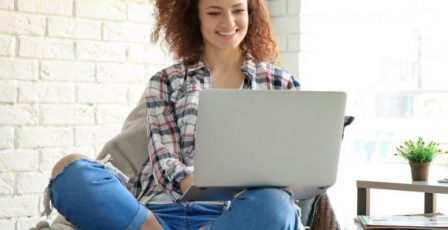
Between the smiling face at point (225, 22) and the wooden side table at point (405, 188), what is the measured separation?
2.35 feet

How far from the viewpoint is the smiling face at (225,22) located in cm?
226

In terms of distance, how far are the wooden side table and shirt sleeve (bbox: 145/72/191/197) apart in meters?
0.78

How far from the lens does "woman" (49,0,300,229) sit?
188 centimetres

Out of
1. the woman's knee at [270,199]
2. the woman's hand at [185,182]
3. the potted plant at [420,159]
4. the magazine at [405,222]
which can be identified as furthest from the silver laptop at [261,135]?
the potted plant at [420,159]

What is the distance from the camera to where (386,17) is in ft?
11.7

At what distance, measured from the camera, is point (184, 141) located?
2188 millimetres

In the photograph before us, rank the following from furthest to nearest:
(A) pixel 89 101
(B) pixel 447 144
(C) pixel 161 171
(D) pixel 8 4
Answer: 1. (B) pixel 447 144
2. (A) pixel 89 101
3. (D) pixel 8 4
4. (C) pixel 161 171

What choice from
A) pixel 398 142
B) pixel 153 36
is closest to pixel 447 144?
pixel 398 142

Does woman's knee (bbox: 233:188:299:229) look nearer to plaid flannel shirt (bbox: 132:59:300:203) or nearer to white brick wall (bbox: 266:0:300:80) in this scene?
plaid flannel shirt (bbox: 132:59:300:203)

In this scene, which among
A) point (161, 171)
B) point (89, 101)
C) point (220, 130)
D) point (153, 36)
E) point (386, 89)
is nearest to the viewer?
point (220, 130)

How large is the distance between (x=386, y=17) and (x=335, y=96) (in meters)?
1.90

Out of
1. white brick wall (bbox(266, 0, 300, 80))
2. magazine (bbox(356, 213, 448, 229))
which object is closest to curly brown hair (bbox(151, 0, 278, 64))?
magazine (bbox(356, 213, 448, 229))

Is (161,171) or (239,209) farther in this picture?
(161,171)

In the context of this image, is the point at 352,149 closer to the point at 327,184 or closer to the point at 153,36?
the point at 153,36
